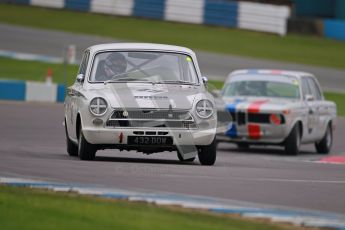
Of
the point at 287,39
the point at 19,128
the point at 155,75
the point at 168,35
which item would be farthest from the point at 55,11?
the point at 155,75

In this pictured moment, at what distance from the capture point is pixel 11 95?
1012 inches

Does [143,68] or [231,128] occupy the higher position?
[143,68]

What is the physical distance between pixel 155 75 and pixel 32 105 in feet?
37.7

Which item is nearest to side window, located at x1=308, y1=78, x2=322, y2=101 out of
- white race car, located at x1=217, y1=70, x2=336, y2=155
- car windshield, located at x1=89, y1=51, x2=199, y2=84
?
white race car, located at x1=217, y1=70, x2=336, y2=155

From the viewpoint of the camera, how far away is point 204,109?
13.1 metres

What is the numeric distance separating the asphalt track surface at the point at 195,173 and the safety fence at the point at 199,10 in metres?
20.2

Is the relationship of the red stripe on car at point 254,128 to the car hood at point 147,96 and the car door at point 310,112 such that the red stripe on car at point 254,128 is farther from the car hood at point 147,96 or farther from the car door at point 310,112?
the car hood at point 147,96

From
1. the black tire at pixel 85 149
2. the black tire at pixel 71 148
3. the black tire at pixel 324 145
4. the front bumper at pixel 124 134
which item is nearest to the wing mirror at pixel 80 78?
the black tire at pixel 71 148

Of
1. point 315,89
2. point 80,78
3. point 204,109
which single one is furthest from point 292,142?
point 204,109

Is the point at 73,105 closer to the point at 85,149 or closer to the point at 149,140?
the point at 85,149

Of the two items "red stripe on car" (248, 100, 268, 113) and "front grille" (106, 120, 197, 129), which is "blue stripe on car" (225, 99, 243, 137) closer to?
"red stripe on car" (248, 100, 268, 113)

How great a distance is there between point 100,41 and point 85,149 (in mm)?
22091

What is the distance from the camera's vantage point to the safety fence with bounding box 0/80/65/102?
83.6 ft

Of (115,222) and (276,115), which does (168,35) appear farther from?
(115,222)
